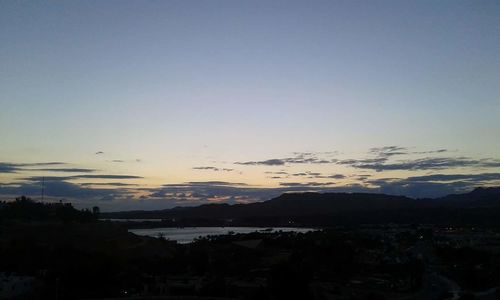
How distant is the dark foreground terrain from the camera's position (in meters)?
31.3

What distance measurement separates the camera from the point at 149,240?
73438 mm

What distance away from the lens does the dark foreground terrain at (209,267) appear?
31327mm

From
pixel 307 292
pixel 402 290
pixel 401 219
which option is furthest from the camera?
pixel 401 219

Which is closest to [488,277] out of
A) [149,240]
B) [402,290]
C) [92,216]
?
[402,290]

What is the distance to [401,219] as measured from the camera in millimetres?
175750

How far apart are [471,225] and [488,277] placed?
330 ft

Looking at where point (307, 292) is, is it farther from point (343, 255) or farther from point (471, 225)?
point (471, 225)

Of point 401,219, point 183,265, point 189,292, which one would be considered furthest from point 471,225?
point 189,292

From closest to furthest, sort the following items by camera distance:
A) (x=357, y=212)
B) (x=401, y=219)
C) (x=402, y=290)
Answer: (x=402, y=290) < (x=401, y=219) < (x=357, y=212)

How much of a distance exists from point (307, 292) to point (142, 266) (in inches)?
1100

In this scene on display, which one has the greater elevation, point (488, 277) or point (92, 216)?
point (92, 216)

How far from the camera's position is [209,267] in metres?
51.2

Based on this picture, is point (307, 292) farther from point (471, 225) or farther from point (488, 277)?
point (471, 225)

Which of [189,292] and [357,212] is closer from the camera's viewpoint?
[189,292]
